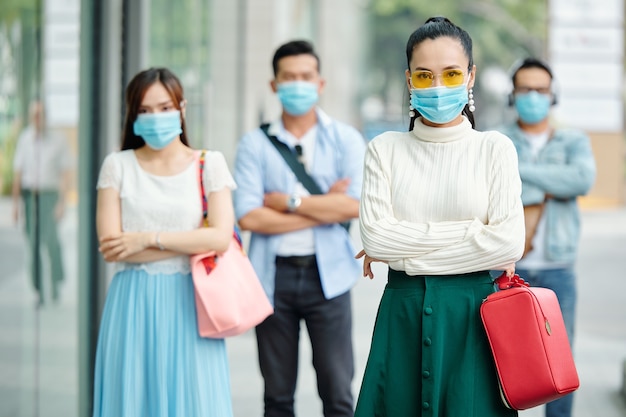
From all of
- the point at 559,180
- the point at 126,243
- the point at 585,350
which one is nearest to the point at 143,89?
the point at 126,243

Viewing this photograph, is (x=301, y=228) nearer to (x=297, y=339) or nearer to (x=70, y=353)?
(x=297, y=339)

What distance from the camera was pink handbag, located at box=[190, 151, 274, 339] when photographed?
4125 mm

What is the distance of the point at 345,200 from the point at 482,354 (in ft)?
5.19

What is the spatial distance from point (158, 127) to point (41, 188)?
1588mm

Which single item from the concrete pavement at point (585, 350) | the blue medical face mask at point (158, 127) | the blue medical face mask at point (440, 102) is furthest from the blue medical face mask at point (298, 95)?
the blue medical face mask at point (440, 102)

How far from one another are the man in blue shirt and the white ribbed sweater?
130 centimetres

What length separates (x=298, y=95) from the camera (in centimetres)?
485

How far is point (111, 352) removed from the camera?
13.8ft

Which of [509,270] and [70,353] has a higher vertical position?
[509,270]

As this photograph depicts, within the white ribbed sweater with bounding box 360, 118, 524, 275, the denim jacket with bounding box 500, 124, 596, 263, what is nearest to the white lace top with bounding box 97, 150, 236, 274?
the white ribbed sweater with bounding box 360, 118, 524, 275

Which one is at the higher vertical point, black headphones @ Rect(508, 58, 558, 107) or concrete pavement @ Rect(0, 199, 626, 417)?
black headphones @ Rect(508, 58, 558, 107)

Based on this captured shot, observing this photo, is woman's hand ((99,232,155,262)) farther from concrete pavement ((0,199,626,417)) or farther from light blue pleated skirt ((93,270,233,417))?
concrete pavement ((0,199,626,417))

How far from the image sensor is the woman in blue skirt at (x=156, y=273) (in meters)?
4.15

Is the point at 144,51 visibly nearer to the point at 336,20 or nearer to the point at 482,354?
the point at 482,354
